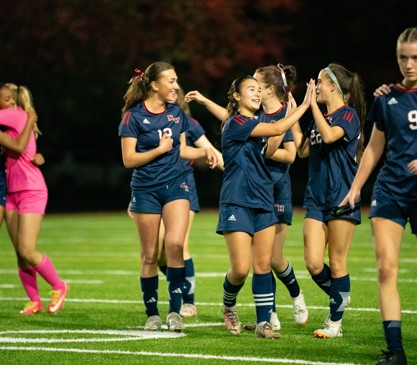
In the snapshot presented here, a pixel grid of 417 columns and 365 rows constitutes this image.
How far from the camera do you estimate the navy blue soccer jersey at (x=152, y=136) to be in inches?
369

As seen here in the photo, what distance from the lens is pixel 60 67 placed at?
35875 mm

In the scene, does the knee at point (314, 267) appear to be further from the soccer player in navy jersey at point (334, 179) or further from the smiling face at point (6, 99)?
the smiling face at point (6, 99)

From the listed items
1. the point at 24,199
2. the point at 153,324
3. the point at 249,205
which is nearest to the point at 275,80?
the point at 249,205

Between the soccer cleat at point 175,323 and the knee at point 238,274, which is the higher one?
the knee at point 238,274

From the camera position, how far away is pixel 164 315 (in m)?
10.5

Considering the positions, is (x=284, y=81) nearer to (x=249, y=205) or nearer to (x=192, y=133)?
(x=249, y=205)

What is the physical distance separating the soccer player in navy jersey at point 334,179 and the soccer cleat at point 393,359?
1.64 metres

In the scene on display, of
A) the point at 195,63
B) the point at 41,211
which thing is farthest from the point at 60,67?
the point at 41,211

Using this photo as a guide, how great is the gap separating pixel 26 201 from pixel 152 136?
191 cm

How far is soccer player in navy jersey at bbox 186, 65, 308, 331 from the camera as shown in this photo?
939 cm

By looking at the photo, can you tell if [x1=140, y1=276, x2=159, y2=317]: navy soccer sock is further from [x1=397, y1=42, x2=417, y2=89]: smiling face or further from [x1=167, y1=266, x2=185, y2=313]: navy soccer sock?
[x1=397, y1=42, x2=417, y2=89]: smiling face

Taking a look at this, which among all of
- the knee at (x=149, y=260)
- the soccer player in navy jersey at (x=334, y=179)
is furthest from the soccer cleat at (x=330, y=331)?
the knee at (x=149, y=260)

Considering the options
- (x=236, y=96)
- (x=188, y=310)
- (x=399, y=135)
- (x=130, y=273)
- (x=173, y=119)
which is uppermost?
(x=236, y=96)

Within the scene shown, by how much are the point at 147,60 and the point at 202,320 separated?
27.0 metres
